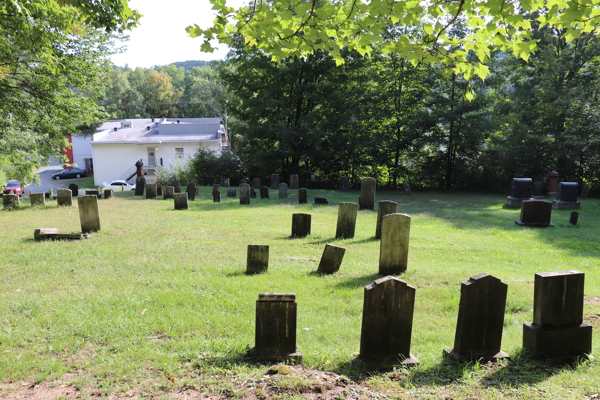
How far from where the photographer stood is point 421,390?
3730 mm

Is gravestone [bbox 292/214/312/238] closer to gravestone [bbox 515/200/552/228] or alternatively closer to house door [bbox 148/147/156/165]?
gravestone [bbox 515/200/552/228]

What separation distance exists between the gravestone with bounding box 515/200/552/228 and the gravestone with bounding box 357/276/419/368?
11.8 m

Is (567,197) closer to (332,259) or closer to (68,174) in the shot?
(332,259)

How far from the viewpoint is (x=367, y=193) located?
57.7 feet

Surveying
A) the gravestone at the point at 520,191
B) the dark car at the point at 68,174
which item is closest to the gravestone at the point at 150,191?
the gravestone at the point at 520,191

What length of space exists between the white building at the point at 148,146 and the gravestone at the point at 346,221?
3519 centimetres

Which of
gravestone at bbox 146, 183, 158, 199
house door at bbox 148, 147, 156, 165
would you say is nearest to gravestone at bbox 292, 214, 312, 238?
gravestone at bbox 146, 183, 158, 199

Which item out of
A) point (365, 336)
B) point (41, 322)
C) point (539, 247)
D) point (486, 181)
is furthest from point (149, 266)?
point (486, 181)

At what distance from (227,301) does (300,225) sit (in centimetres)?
549

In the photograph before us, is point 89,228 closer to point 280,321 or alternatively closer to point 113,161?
point 280,321

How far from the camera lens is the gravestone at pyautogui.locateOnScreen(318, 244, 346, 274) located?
792 centimetres

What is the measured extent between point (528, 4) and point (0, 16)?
33.1 feet

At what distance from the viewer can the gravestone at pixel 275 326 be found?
4332 mm

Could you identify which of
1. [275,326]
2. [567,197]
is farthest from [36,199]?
[567,197]
